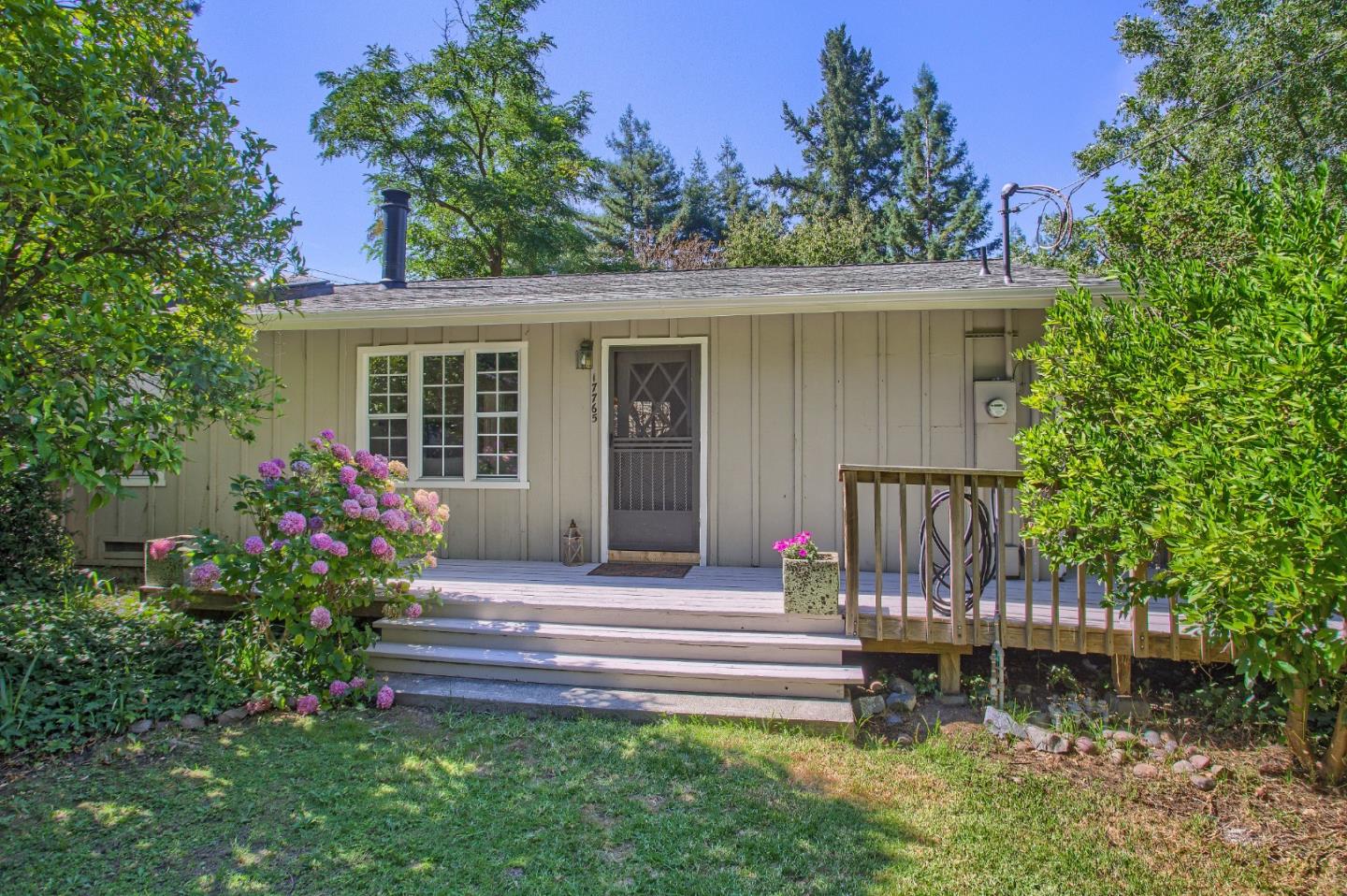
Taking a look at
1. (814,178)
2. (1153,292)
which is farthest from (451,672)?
(814,178)

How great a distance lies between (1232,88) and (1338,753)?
15955 mm

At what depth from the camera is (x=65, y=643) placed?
4086mm

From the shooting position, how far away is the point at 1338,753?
2908 mm

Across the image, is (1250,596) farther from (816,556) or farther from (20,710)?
(20,710)

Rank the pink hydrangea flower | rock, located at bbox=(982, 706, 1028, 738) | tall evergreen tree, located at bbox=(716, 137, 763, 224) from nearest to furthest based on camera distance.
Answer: rock, located at bbox=(982, 706, 1028, 738) → the pink hydrangea flower → tall evergreen tree, located at bbox=(716, 137, 763, 224)

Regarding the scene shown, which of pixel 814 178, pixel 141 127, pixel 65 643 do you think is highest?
pixel 814 178

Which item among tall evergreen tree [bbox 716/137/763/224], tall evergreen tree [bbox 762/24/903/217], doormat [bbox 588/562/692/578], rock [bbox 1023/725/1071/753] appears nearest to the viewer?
rock [bbox 1023/725/1071/753]

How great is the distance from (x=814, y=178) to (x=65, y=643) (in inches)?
944

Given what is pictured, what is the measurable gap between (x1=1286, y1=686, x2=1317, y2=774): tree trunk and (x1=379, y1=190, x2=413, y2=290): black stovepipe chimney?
7.98m

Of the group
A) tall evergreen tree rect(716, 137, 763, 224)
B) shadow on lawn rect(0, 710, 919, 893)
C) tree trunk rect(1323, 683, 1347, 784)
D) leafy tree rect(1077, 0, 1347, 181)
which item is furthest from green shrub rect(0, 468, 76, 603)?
tall evergreen tree rect(716, 137, 763, 224)

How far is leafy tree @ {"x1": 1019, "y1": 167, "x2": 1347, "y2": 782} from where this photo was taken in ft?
7.50

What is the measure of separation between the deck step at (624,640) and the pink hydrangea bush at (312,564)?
23 centimetres

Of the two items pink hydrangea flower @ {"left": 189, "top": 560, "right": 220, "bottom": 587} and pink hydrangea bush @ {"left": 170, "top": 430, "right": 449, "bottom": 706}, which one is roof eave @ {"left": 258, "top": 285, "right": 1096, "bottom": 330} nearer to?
pink hydrangea bush @ {"left": 170, "top": 430, "right": 449, "bottom": 706}

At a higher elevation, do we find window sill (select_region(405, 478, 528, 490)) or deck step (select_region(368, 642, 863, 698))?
window sill (select_region(405, 478, 528, 490))
